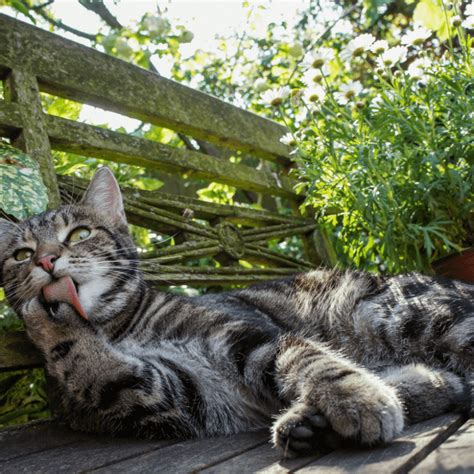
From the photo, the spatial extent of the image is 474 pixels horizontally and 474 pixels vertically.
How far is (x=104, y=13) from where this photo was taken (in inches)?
167

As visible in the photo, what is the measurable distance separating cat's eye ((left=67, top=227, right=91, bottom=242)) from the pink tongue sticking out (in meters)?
0.25

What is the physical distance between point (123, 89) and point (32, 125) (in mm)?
550

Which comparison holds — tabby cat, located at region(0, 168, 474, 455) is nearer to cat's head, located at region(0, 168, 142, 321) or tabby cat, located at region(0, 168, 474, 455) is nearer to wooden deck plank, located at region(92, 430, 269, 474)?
cat's head, located at region(0, 168, 142, 321)

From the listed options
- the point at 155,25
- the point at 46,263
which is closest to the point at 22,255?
the point at 46,263

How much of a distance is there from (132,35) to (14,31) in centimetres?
193

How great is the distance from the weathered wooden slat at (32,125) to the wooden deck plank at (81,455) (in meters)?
0.96

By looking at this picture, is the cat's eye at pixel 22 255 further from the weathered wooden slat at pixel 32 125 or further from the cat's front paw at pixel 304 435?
the cat's front paw at pixel 304 435

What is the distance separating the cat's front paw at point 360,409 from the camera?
113 cm

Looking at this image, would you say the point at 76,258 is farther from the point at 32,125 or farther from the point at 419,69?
the point at 419,69

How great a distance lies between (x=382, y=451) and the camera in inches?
42.5

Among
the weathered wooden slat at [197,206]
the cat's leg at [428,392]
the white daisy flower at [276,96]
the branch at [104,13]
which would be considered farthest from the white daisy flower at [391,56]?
the branch at [104,13]

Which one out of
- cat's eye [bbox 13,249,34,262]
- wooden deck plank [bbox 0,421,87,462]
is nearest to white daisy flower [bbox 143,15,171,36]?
cat's eye [bbox 13,249,34,262]

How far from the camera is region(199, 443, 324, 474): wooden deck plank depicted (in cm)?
105

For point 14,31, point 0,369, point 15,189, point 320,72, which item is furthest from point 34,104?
point 320,72
